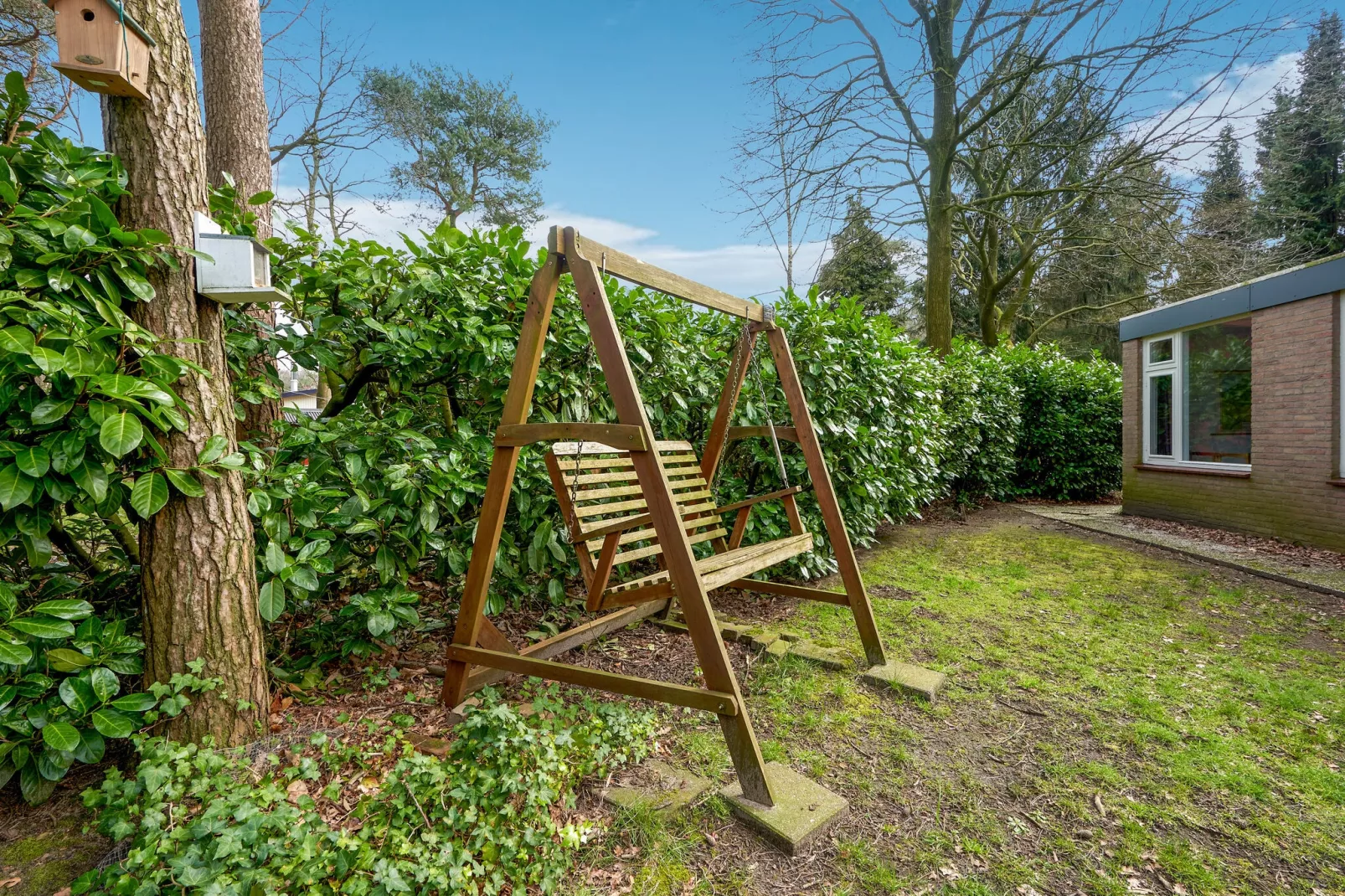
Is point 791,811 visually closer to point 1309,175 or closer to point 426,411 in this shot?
point 426,411

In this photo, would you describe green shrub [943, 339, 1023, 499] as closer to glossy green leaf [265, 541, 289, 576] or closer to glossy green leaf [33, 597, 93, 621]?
glossy green leaf [265, 541, 289, 576]

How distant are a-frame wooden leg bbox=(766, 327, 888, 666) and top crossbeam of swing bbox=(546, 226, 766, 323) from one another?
40cm

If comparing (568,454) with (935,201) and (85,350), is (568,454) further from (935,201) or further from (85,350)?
(935,201)

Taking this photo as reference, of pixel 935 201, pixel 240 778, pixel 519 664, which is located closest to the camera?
pixel 240 778

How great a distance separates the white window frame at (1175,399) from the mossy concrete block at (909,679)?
689 centimetres

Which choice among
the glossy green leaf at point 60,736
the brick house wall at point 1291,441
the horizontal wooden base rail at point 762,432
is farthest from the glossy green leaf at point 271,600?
the brick house wall at point 1291,441

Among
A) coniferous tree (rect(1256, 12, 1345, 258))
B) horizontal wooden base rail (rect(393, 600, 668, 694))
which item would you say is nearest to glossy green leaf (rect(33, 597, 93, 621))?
horizontal wooden base rail (rect(393, 600, 668, 694))

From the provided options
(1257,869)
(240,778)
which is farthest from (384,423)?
(1257,869)

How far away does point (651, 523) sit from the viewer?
2363 millimetres

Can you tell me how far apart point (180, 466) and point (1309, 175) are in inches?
1174

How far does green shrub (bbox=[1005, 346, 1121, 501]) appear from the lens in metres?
9.77

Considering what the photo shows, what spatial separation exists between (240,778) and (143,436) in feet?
3.30

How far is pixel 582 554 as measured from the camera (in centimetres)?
259

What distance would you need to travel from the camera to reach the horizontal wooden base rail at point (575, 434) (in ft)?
6.34
